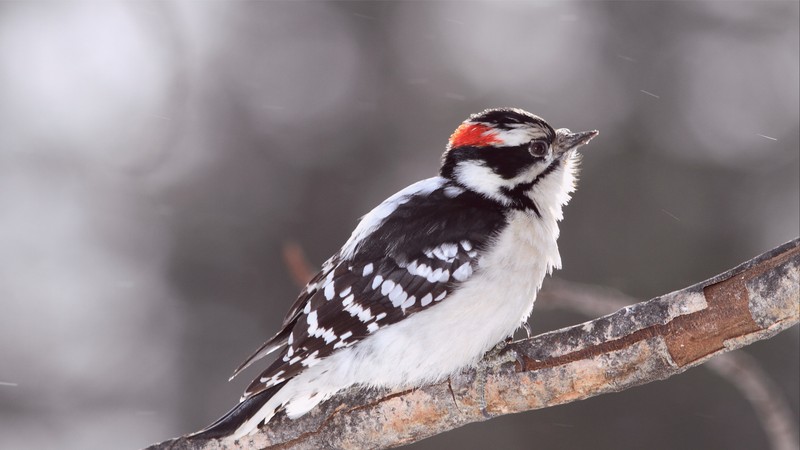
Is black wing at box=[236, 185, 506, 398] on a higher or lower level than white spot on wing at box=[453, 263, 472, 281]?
higher

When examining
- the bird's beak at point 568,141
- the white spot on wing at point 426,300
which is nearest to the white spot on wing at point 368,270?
the white spot on wing at point 426,300

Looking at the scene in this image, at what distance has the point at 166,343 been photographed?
34.0 feet

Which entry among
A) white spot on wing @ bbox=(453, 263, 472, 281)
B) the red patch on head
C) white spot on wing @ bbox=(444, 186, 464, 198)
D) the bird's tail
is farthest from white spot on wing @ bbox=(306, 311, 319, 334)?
the red patch on head

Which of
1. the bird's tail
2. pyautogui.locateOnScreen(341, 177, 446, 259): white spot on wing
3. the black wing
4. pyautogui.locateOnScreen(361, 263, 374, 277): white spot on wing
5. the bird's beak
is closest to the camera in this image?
the bird's tail

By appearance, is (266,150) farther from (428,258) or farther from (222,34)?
(428,258)

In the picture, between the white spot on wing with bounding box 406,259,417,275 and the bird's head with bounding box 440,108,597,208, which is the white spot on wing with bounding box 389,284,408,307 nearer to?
the white spot on wing with bounding box 406,259,417,275

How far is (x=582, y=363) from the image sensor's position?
3.42 meters

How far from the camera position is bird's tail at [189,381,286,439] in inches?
152

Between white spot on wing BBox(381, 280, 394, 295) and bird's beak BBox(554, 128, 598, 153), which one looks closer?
white spot on wing BBox(381, 280, 394, 295)

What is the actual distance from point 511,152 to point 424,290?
0.91 metres

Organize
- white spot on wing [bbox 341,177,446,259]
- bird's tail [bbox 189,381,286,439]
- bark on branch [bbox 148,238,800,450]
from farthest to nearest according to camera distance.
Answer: white spot on wing [bbox 341,177,446,259] → bird's tail [bbox 189,381,286,439] → bark on branch [bbox 148,238,800,450]

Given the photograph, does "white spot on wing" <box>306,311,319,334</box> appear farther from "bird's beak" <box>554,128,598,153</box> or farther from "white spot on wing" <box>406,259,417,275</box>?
"bird's beak" <box>554,128,598,153</box>

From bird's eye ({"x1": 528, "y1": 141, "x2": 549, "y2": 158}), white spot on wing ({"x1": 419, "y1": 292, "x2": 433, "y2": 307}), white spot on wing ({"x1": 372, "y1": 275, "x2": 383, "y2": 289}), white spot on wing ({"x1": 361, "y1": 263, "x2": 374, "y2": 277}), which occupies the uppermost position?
bird's eye ({"x1": 528, "y1": 141, "x2": 549, "y2": 158})

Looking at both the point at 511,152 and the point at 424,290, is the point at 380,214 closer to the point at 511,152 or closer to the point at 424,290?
the point at 424,290
